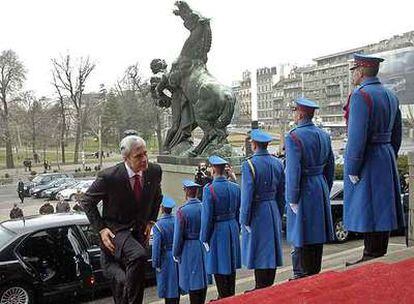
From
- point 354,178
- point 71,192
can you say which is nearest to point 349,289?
point 354,178

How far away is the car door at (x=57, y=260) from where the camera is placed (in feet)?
25.9

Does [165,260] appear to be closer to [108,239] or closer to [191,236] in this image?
[191,236]

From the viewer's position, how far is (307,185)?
559 centimetres

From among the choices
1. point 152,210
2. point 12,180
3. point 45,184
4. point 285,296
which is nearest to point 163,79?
point 152,210

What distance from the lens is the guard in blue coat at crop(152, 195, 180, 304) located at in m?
7.29

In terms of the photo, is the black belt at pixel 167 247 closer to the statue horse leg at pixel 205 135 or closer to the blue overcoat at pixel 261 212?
the blue overcoat at pixel 261 212

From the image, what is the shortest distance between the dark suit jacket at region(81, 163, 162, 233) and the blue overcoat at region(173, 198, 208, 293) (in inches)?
97.5

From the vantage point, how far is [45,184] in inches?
1551

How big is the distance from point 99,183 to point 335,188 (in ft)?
30.7

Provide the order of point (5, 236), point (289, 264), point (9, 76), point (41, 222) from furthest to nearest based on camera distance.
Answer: point (9, 76) < point (289, 264) < point (41, 222) < point (5, 236)

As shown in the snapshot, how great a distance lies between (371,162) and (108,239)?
7.79ft

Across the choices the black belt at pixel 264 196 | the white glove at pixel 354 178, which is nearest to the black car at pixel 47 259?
the black belt at pixel 264 196

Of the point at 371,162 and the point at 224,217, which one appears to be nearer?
the point at 371,162

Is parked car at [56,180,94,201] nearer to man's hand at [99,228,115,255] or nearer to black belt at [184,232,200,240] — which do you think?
black belt at [184,232,200,240]
